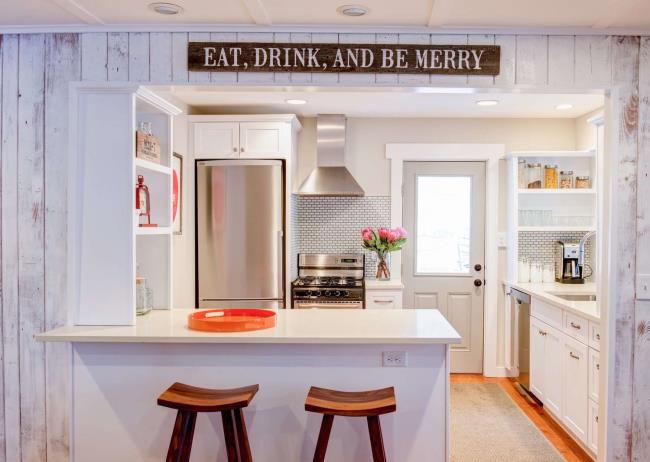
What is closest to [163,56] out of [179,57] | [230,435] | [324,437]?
[179,57]

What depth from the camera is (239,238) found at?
443cm

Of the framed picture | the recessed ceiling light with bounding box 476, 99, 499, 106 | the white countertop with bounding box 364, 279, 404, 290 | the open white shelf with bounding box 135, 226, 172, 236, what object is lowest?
the white countertop with bounding box 364, 279, 404, 290

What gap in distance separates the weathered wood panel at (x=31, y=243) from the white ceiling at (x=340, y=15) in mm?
260

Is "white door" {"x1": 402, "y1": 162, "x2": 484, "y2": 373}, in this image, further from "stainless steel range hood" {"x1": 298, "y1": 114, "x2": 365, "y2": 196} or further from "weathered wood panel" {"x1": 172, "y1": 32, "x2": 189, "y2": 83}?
"weathered wood panel" {"x1": 172, "y1": 32, "x2": 189, "y2": 83}

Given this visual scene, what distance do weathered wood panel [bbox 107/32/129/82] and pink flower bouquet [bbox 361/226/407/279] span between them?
8.85ft

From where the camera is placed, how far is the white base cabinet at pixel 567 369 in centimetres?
315

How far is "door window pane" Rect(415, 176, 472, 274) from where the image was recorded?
5.06 metres

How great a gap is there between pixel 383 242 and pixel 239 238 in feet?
4.17

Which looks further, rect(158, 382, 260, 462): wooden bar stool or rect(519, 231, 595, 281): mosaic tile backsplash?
rect(519, 231, 595, 281): mosaic tile backsplash

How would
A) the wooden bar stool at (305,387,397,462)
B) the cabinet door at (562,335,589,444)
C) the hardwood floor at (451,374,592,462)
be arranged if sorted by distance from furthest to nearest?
the hardwood floor at (451,374,592,462) < the cabinet door at (562,335,589,444) < the wooden bar stool at (305,387,397,462)

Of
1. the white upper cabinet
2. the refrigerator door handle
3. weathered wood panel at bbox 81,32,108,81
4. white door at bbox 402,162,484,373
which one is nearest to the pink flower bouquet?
white door at bbox 402,162,484,373

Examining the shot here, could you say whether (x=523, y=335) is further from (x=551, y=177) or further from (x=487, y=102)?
(x=487, y=102)

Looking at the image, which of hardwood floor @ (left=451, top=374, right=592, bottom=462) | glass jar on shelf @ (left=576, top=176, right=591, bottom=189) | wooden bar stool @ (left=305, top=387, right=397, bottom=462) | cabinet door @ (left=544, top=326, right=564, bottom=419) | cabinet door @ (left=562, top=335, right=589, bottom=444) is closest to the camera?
wooden bar stool @ (left=305, top=387, right=397, bottom=462)

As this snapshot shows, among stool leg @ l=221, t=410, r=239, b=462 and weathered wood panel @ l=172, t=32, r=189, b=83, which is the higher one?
weathered wood panel @ l=172, t=32, r=189, b=83
